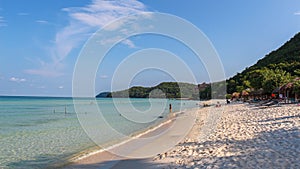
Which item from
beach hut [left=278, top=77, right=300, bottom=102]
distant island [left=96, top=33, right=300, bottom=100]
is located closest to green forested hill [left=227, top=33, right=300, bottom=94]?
distant island [left=96, top=33, right=300, bottom=100]

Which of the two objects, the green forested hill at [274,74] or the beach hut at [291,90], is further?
the green forested hill at [274,74]

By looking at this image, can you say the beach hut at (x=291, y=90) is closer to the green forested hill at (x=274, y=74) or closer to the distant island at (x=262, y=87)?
the distant island at (x=262, y=87)

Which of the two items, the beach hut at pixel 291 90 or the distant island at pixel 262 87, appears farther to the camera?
the distant island at pixel 262 87

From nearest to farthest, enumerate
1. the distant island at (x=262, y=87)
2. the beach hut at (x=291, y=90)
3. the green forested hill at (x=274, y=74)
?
the beach hut at (x=291, y=90) < the distant island at (x=262, y=87) < the green forested hill at (x=274, y=74)

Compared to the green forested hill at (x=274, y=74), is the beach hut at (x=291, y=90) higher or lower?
lower

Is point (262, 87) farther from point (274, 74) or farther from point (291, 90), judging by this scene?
point (291, 90)

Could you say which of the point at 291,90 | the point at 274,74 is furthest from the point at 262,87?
the point at 291,90

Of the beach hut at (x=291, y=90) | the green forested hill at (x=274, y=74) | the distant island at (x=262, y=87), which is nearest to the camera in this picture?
the beach hut at (x=291, y=90)

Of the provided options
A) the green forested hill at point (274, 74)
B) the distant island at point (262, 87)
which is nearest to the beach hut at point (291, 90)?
the distant island at point (262, 87)

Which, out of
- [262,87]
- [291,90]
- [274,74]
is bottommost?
[291,90]

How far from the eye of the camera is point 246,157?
19.0ft

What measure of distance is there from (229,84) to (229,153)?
221 ft

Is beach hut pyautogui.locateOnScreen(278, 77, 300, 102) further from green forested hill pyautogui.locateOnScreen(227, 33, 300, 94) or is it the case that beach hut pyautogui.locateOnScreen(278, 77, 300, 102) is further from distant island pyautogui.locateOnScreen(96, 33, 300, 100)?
green forested hill pyautogui.locateOnScreen(227, 33, 300, 94)

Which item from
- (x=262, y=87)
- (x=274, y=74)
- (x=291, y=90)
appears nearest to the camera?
(x=291, y=90)
